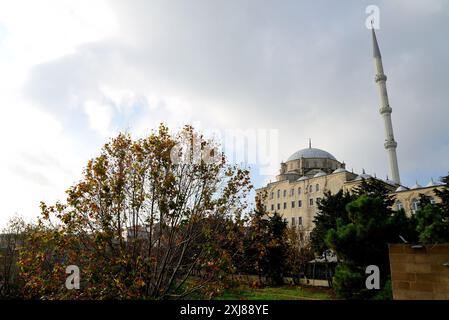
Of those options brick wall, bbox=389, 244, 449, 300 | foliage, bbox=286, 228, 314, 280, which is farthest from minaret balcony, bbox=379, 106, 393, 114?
brick wall, bbox=389, 244, 449, 300

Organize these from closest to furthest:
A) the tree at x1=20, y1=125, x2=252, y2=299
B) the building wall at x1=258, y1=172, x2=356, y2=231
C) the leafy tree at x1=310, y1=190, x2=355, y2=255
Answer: the tree at x1=20, y1=125, x2=252, y2=299, the leafy tree at x1=310, y1=190, x2=355, y2=255, the building wall at x1=258, y1=172, x2=356, y2=231

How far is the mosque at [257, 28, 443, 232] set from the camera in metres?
40.2

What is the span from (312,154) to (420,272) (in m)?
54.8

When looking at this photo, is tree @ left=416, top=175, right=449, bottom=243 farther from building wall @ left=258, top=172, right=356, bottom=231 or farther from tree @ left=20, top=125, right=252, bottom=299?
building wall @ left=258, top=172, right=356, bottom=231

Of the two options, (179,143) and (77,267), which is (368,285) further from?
(77,267)

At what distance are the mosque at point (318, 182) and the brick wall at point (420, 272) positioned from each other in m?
20.6

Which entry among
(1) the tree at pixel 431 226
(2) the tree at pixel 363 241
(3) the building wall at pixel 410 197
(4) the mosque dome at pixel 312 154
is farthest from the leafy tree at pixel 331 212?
(4) the mosque dome at pixel 312 154

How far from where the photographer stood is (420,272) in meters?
8.73

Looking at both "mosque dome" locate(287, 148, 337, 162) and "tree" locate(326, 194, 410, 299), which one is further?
"mosque dome" locate(287, 148, 337, 162)

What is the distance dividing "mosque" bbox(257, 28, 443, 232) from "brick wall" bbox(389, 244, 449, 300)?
2058 centimetres

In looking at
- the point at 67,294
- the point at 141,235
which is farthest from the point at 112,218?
the point at 67,294

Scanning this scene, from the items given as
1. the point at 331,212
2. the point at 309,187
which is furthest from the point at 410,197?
the point at 331,212

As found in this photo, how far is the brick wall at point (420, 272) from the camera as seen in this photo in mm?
8406
